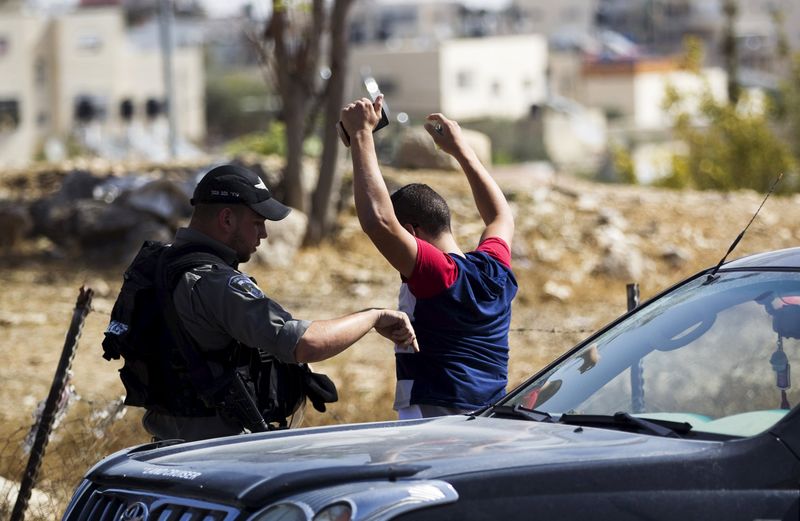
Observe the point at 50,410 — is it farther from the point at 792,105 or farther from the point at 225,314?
the point at 792,105

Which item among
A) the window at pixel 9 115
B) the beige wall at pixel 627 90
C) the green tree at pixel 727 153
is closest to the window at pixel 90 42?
the window at pixel 9 115

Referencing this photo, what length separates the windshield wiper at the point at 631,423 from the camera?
387 centimetres

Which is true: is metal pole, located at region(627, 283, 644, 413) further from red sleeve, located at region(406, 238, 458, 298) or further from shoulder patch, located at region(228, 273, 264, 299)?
shoulder patch, located at region(228, 273, 264, 299)

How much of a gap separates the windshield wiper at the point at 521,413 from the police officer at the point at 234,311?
40 centimetres

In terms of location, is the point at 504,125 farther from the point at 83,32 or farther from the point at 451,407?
the point at 451,407

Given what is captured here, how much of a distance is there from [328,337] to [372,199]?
493 mm

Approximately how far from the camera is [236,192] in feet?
15.5

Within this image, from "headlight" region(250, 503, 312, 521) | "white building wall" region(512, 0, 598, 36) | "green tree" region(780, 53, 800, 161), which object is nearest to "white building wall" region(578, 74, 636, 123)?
"white building wall" region(512, 0, 598, 36)

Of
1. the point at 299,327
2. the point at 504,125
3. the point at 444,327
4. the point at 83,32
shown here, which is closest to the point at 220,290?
the point at 299,327

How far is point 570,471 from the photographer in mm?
3516

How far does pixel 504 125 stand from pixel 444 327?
45.4 m

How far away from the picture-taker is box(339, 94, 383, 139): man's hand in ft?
15.9

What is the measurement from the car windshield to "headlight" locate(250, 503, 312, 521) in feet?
3.87

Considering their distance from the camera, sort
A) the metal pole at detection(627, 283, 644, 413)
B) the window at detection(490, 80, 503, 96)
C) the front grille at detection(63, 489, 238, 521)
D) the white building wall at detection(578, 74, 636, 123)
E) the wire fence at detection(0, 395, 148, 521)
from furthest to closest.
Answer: the white building wall at detection(578, 74, 636, 123), the window at detection(490, 80, 503, 96), the wire fence at detection(0, 395, 148, 521), the metal pole at detection(627, 283, 644, 413), the front grille at detection(63, 489, 238, 521)
